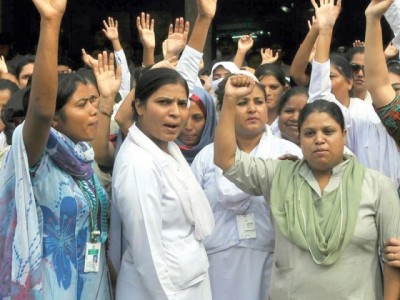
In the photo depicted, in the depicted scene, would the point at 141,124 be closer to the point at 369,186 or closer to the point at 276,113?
the point at 369,186

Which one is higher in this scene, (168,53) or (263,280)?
(168,53)

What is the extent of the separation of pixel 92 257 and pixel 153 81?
829mm

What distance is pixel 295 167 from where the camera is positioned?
3734 mm

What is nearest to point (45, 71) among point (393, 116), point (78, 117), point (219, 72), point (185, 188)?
point (78, 117)

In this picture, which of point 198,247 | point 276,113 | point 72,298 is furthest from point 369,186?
point 276,113

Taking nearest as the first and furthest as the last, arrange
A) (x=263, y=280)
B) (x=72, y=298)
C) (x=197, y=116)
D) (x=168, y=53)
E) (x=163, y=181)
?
(x=72, y=298)
(x=163, y=181)
(x=263, y=280)
(x=197, y=116)
(x=168, y=53)

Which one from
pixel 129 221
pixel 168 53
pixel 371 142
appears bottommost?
pixel 129 221

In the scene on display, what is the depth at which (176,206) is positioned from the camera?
3.53 m

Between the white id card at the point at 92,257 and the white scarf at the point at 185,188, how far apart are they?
1.34ft

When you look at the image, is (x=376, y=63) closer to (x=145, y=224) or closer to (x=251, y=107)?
(x=251, y=107)

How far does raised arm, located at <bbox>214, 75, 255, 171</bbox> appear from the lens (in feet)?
12.2

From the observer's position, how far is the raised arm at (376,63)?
11.8 ft

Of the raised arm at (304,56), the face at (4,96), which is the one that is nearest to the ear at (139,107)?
the face at (4,96)

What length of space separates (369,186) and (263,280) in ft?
2.63
